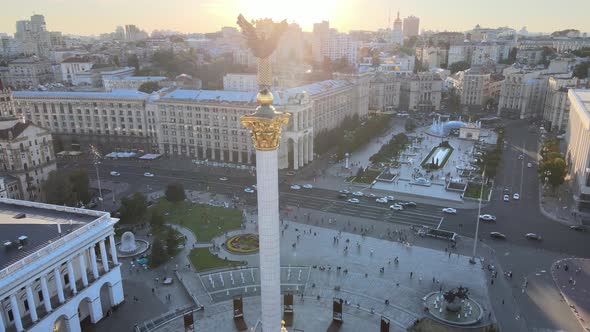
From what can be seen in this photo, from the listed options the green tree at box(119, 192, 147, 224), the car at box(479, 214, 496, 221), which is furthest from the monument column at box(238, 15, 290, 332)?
the car at box(479, 214, 496, 221)

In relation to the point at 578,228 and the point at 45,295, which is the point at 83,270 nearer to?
the point at 45,295

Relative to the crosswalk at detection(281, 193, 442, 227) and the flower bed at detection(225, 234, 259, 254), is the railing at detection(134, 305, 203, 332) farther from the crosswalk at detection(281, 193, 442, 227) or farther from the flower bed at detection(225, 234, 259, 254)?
the crosswalk at detection(281, 193, 442, 227)

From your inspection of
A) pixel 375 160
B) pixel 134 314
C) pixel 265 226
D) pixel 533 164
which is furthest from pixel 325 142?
pixel 265 226

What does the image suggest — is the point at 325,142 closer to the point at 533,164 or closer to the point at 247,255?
the point at 533,164

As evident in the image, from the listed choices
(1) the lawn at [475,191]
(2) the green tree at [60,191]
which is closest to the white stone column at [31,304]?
(2) the green tree at [60,191]

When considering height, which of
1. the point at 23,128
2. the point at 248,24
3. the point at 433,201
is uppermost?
the point at 248,24

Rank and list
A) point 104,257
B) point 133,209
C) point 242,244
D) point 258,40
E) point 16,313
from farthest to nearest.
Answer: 1. point 133,209
2. point 242,244
3. point 104,257
4. point 16,313
5. point 258,40

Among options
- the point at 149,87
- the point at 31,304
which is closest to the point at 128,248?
the point at 31,304
